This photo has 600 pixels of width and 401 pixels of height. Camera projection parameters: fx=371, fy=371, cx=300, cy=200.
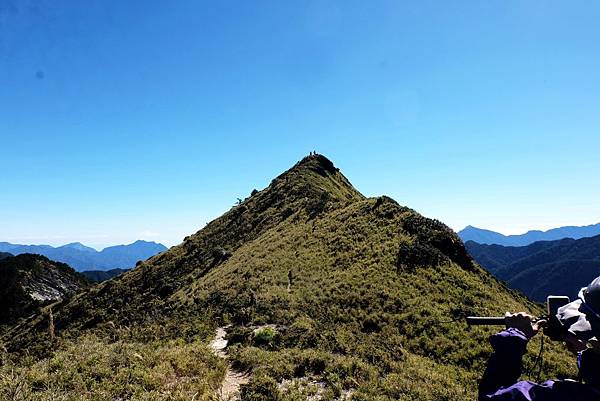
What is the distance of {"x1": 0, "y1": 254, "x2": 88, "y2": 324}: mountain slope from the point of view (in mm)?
58625

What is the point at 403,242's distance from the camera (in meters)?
26.9

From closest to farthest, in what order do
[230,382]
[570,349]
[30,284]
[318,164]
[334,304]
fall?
[570,349] < [230,382] < [334,304] < [318,164] < [30,284]

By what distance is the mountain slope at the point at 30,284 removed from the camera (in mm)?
58625

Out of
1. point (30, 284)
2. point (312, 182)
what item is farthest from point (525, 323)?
point (30, 284)

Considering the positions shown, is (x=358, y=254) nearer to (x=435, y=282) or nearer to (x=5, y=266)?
(x=435, y=282)

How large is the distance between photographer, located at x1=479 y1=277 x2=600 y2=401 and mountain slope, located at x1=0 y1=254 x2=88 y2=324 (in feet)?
200

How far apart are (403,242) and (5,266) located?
8094cm

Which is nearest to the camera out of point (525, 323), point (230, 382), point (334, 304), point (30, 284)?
point (525, 323)

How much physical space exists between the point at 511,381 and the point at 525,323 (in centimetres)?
52

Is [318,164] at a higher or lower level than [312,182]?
higher

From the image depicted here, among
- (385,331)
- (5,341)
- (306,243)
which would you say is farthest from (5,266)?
(385,331)

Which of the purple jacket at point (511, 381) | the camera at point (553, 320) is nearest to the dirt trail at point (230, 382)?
the purple jacket at point (511, 381)

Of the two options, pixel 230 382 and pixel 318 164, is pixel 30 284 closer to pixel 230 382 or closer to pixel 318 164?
pixel 318 164

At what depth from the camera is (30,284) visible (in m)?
70.1
